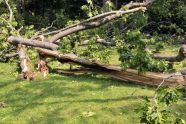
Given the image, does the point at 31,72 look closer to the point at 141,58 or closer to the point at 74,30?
the point at 74,30

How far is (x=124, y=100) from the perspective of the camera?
35.2ft

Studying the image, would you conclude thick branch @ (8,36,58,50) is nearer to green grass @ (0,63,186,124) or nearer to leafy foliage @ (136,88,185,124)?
green grass @ (0,63,186,124)

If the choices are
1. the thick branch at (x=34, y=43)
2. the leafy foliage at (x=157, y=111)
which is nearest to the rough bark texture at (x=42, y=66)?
the thick branch at (x=34, y=43)

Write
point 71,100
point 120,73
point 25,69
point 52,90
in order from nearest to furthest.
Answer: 1. point 71,100
2. point 52,90
3. point 120,73
4. point 25,69

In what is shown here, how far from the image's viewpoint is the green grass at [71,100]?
9.65m

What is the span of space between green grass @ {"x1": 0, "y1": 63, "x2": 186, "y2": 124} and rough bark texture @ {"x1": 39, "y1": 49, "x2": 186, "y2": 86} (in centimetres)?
20

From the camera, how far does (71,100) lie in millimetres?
10781

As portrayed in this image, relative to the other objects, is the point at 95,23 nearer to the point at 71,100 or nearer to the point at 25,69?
the point at 25,69

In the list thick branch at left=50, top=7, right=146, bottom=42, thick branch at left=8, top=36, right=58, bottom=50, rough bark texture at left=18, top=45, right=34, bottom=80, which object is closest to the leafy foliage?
rough bark texture at left=18, top=45, right=34, bottom=80

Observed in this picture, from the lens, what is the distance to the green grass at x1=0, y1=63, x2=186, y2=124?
9.65m

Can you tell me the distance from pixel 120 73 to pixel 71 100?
6.95 ft

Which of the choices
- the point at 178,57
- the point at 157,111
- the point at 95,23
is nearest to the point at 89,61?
the point at 95,23

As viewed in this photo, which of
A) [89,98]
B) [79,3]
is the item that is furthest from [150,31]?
[89,98]

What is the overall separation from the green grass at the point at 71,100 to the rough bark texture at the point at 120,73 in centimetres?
20
